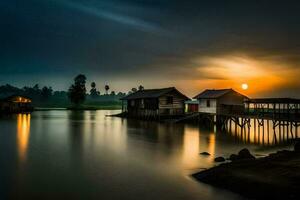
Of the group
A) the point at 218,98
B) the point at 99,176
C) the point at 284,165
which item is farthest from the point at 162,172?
the point at 218,98

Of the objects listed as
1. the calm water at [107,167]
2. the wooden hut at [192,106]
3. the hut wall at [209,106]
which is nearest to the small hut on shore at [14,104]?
the wooden hut at [192,106]

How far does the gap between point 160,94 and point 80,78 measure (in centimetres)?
7080

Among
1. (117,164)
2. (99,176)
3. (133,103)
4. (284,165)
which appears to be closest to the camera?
(284,165)

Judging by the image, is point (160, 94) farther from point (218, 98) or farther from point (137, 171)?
point (137, 171)

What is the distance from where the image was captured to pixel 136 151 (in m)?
28.8

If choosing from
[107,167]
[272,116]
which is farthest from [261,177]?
[272,116]

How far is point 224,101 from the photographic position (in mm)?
52438

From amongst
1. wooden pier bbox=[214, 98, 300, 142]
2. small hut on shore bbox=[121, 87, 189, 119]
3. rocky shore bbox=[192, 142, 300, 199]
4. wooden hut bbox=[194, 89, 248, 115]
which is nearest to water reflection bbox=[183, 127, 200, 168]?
rocky shore bbox=[192, 142, 300, 199]

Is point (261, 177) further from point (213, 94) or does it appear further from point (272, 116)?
point (213, 94)

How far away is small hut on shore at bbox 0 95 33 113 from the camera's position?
90188 millimetres

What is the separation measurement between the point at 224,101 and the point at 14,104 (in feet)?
226

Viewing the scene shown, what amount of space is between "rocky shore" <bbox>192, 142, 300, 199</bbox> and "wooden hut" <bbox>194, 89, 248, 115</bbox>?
33481 millimetres

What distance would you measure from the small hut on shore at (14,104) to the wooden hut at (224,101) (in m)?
62.7

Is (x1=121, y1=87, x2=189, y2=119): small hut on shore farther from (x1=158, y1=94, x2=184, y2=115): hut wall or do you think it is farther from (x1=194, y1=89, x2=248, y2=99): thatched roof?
(x1=194, y1=89, x2=248, y2=99): thatched roof
